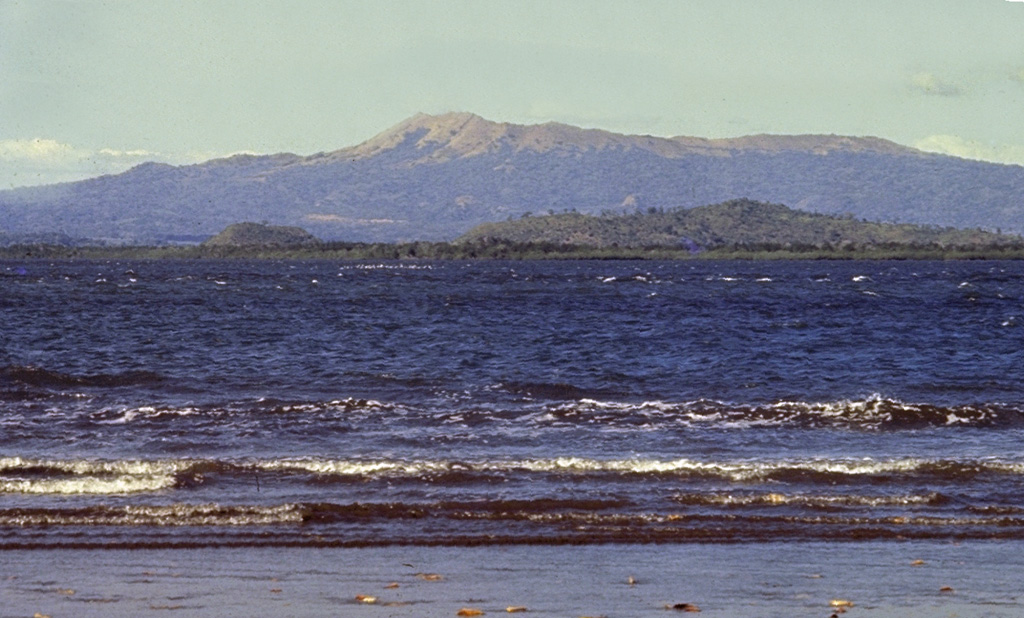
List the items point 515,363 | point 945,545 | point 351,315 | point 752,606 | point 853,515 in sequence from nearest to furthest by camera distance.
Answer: point 752,606, point 945,545, point 853,515, point 515,363, point 351,315

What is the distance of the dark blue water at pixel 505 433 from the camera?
65.7 feet

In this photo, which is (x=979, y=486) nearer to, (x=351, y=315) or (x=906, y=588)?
(x=906, y=588)

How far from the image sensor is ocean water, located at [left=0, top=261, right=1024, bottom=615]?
1941 centimetres

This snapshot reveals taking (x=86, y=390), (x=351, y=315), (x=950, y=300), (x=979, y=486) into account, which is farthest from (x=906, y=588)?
(x=950, y=300)

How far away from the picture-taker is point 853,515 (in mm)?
20438

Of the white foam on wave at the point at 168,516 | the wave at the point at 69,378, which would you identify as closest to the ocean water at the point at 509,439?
the white foam on wave at the point at 168,516

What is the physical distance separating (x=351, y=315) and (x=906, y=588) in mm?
56195

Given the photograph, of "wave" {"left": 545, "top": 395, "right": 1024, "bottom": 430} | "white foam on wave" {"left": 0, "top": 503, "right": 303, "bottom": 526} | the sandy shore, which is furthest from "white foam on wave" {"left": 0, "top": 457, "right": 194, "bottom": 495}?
"wave" {"left": 545, "top": 395, "right": 1024, "bottom": 430}

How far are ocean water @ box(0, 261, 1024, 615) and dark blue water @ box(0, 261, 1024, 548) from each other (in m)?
0.09

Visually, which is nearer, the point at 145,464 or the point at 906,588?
the point at 906,588

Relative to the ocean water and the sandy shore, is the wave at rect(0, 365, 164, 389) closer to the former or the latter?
the ocean water

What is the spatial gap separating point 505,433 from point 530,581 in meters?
12.4

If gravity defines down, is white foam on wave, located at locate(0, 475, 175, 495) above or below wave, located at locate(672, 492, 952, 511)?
above

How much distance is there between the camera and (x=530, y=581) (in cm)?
1638
